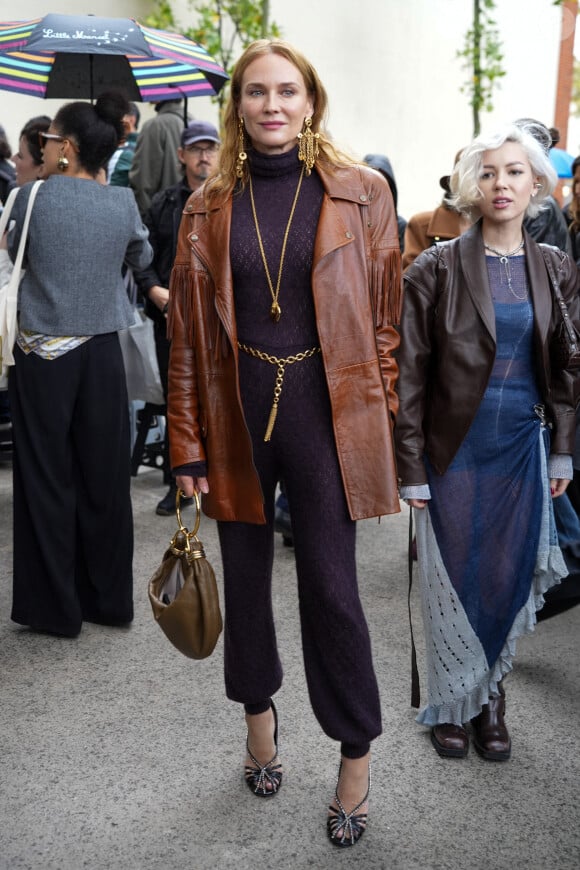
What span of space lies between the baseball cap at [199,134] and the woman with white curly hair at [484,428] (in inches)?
103

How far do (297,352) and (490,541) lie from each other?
1045 mm

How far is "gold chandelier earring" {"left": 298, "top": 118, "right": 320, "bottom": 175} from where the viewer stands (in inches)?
101

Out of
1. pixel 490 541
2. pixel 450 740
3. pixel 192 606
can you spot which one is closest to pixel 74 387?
pixel 192 606

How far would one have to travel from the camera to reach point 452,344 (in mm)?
3000

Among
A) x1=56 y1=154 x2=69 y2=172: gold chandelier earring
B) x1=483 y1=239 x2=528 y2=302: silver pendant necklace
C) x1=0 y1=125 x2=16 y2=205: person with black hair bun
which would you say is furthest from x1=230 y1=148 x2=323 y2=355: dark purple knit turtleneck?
x1=0 y1=125 x2=16 y2=205: person with black hair bun

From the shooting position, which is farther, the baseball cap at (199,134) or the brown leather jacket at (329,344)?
the baseball cap at (199,134)

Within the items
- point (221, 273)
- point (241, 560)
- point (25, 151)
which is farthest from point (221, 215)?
point (25, 151)

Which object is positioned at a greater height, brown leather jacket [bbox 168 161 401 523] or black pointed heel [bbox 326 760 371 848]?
brown leather jacket [bbox 168 161 401 523]

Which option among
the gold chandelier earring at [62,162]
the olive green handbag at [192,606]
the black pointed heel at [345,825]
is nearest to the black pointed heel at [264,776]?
the black pointed heel at [345,825]

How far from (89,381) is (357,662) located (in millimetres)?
1954

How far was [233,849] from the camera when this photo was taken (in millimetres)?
2713

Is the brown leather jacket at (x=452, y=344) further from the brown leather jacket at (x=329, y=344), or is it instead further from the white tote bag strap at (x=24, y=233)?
the white tote bag strap at (x=24, y=233)

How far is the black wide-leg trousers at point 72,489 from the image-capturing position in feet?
13.4

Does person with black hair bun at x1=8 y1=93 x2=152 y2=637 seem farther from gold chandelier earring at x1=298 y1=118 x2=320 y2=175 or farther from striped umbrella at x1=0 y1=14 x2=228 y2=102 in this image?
gold chandelier earring at x1=298 y1=118 x2=320 y2=175
